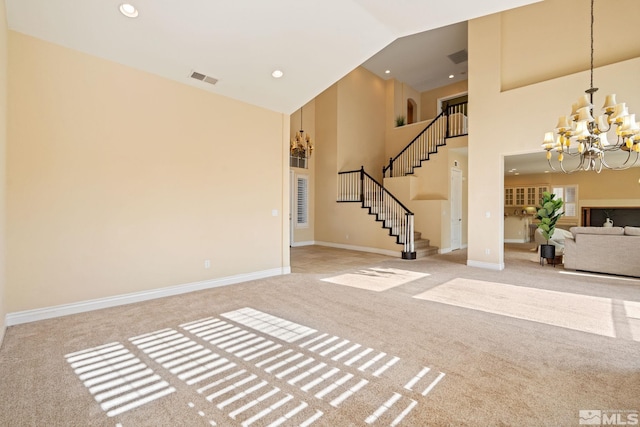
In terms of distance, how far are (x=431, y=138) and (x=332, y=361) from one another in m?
8.12

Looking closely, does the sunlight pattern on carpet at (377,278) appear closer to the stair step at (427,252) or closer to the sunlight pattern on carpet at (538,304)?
the sunlight pattern on carpet at (538,304)

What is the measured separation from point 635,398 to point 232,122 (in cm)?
542

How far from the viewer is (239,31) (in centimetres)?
371

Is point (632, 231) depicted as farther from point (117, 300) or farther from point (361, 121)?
point (117, 300)

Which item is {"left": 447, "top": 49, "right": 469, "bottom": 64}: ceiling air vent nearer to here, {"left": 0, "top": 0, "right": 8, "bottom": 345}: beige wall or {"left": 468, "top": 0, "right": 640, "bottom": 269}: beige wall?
{"left": 468, "top": 0, "right": 640, "bottom": 269}: beige wall

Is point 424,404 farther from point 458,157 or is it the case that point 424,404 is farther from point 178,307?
point 458,157

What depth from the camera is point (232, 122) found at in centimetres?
493

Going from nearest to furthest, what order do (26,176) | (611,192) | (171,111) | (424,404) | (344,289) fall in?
Result: (424,404) < (26,176) < (171,111) < (344,289) < (611,192)

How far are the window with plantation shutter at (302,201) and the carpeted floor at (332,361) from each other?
5490 millimetres

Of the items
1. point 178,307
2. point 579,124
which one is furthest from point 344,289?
point 579,124

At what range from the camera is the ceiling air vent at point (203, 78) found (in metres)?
4.24

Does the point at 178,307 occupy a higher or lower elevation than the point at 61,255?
lower

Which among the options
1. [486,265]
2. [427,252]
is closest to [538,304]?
[486,265]

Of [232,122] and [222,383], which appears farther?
[232,122]
